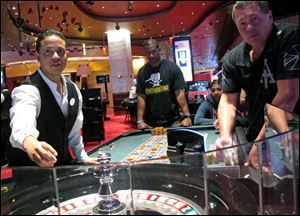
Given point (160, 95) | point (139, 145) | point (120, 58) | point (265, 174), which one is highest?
point (120, 58)

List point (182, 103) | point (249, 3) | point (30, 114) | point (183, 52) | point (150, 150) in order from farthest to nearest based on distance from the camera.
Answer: point (182, 103), point (150, 150), point (30, 114), point (183, 52), point (249, 3)

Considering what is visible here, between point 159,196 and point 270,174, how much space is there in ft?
0.86

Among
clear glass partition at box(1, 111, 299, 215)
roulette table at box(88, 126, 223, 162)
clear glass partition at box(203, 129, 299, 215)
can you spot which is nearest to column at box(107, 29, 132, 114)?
clear glass partition at box(1, 111, 299, 215)

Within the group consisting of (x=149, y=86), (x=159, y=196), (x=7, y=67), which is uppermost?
(x=7, y=67)

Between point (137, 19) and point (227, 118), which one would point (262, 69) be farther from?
point (137, 19)

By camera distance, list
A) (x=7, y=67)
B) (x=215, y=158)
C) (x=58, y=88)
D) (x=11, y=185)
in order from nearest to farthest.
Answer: (x=215, y=158)
(x=11, y=185)
(x=58, y=88)
(x=7, y=67)

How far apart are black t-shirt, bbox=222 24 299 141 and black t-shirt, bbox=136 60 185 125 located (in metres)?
0.67

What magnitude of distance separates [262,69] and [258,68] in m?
0.02

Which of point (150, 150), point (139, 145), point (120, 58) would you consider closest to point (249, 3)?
point (120, 58)

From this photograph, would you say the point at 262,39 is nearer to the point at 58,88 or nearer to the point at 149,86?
the point at 58,88

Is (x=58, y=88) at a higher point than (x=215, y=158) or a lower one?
higher

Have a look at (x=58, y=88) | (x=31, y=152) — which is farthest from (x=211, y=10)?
(x=58, y=88)

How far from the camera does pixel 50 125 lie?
1005 millimetres

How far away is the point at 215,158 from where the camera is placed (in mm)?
602
